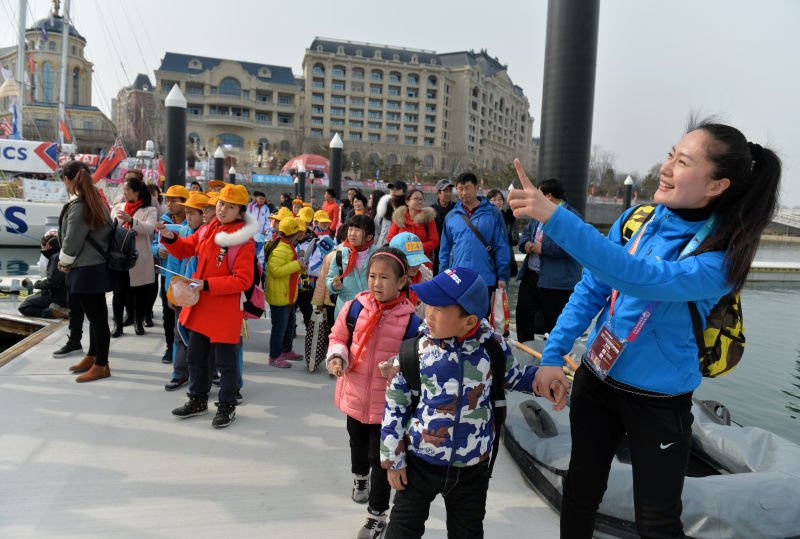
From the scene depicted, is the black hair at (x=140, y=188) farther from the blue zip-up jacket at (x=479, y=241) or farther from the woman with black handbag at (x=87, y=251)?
the blue zip-up jacket at (x=479, y=241)

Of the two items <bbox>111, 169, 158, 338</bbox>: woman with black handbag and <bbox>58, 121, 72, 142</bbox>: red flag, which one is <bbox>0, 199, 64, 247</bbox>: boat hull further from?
<bbox>111, 169, 158, 338</bbox>: woman with black handbag

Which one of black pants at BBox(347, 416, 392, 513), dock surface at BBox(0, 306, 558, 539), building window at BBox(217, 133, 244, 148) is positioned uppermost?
building window at BBox(217, 133, 244, 148)

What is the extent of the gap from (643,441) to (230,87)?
87780 millimetres

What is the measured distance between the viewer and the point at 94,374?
4.56 metres

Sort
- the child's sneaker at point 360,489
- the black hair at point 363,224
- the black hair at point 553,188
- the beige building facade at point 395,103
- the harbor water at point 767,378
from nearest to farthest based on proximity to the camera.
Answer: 1. the child's sneaker at point 360,489
2. the black hair at point 363,224
3. the black hair at point 553,188
4. the harbor water at point 767,378
5. the beige building facade at point 395,103

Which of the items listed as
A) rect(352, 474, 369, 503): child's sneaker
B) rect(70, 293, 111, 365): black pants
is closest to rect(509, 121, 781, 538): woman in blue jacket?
rect(352, 474, 369, 503): child's sneaker

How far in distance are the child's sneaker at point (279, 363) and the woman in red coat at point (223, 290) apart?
1.29 m

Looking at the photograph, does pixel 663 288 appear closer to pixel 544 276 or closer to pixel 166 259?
pixel 544 276

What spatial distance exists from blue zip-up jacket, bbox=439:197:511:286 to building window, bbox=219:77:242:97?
83664 mm

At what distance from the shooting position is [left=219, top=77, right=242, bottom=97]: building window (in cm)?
8025

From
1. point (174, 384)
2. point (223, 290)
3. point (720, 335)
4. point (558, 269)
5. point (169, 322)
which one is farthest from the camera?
point (169, 322)

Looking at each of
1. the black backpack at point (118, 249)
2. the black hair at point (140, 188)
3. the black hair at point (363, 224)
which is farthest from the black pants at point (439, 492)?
the black hair at point (140, 188)

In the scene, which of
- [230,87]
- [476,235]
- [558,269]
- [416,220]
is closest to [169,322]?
[416,220]

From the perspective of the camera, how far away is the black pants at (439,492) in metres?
1.99
